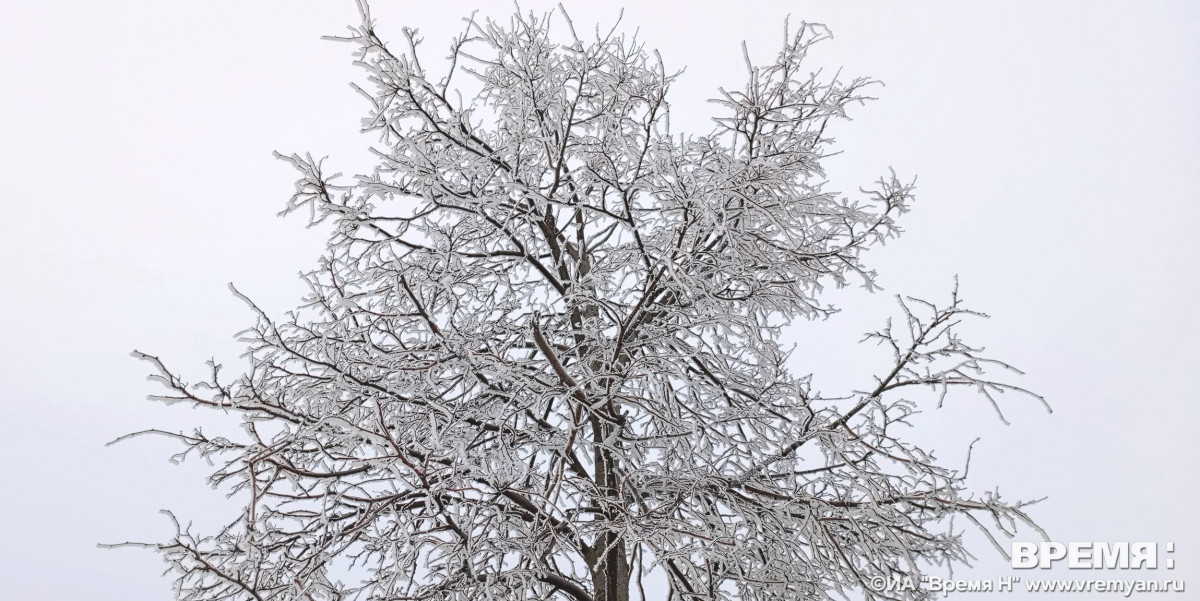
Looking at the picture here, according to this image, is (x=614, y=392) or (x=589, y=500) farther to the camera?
(x=589, y=500)

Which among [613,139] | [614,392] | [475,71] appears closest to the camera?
[614,392]

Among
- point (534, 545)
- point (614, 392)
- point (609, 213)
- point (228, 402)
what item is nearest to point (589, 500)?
point (534, 545)

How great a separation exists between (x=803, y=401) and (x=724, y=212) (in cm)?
128

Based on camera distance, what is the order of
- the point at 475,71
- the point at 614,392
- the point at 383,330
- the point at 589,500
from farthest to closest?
the point at 475,71 < the point at 589,500 < the point at 383,330 < the point at 614,392

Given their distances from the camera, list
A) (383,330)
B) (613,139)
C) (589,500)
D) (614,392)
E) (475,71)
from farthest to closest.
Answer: (475,71) → (613,139) → (589,500) → (383,330) → (614,392)

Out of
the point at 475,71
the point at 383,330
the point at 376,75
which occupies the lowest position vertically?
the point at 383,330

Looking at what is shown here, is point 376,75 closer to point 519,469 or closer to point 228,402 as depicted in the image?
point 228,402

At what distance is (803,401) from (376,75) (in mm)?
3206

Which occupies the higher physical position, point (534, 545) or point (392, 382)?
point (392, 382)

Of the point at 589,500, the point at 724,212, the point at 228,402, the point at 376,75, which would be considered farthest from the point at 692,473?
the point at 376,75

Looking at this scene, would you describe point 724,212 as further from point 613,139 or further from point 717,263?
point 613,139

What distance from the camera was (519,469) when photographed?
4.75 meters

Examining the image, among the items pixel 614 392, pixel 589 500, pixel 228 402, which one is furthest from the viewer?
pixel 589 500

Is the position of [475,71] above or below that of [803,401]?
above
